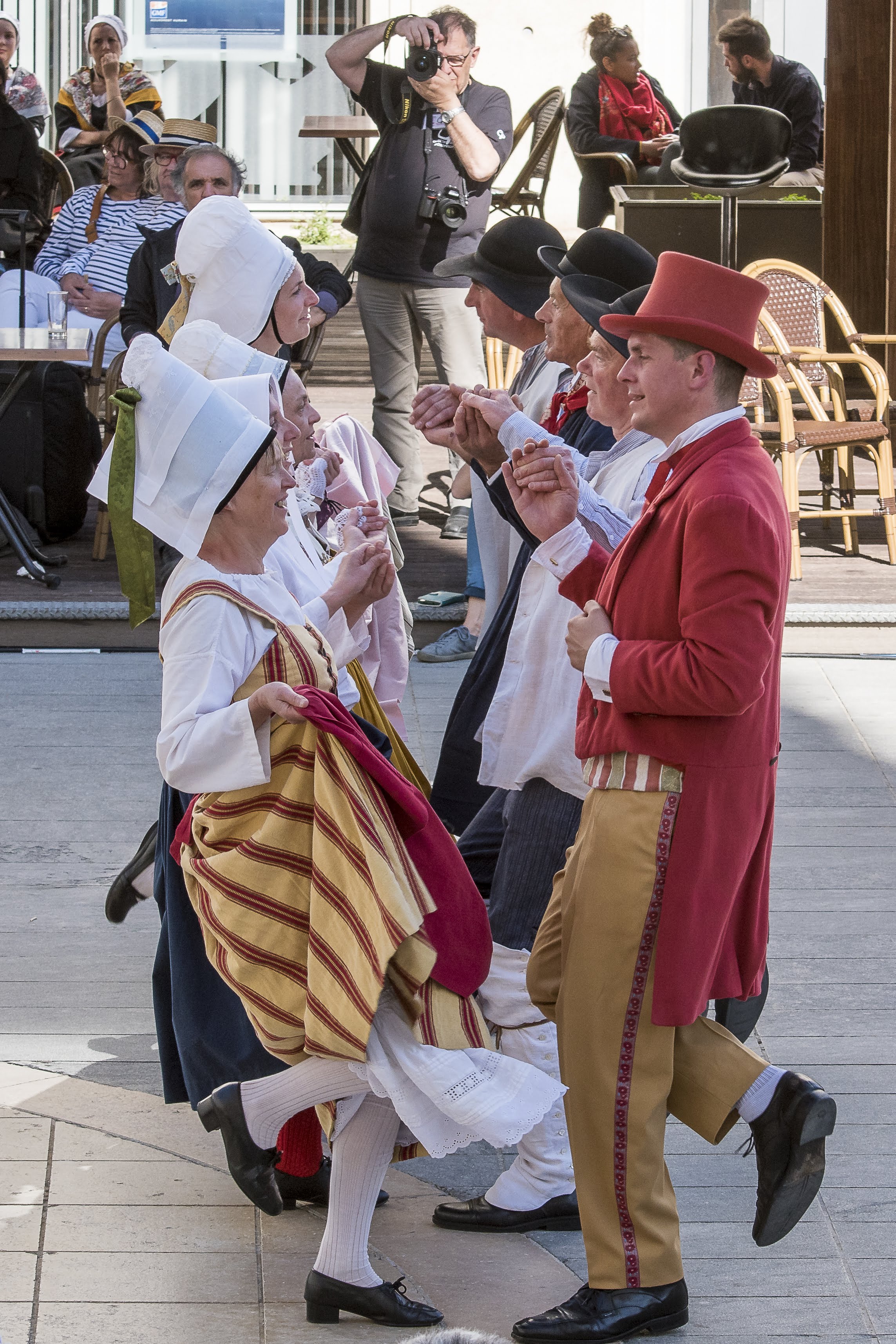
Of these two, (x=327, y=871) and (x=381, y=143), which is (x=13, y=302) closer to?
(x=381, y=143)

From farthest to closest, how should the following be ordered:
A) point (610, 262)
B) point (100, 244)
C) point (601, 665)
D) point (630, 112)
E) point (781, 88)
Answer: point (630, 112) < point (781, 88) < point (100, 244) < point (610, 262) < point (601, 665)

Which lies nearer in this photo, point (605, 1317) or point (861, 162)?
point (605, 1317)

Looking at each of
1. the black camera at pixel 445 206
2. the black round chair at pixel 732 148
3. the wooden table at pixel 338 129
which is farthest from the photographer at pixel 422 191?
the wooden table at pixel 338 129

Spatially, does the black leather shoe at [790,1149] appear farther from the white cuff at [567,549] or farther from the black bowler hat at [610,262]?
the black bowler hat at [610,262]

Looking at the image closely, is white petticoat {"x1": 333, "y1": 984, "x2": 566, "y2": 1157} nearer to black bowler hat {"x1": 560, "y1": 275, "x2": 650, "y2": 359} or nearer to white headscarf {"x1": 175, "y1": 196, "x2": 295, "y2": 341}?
black bowler hat {"x1": 560, "y1": 275, "x2": 650, "y2": 359}

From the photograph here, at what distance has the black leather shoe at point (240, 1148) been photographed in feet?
8.97

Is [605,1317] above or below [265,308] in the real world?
below

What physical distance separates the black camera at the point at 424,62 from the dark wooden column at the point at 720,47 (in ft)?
25.9

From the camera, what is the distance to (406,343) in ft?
25.8

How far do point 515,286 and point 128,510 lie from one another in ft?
4.32

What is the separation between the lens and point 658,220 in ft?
36.8

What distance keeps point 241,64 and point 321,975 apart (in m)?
14.7

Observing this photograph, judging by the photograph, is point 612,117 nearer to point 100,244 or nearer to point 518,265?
point 100,244

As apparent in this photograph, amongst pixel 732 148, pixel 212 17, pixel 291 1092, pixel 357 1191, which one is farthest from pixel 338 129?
pixel 357 1191
